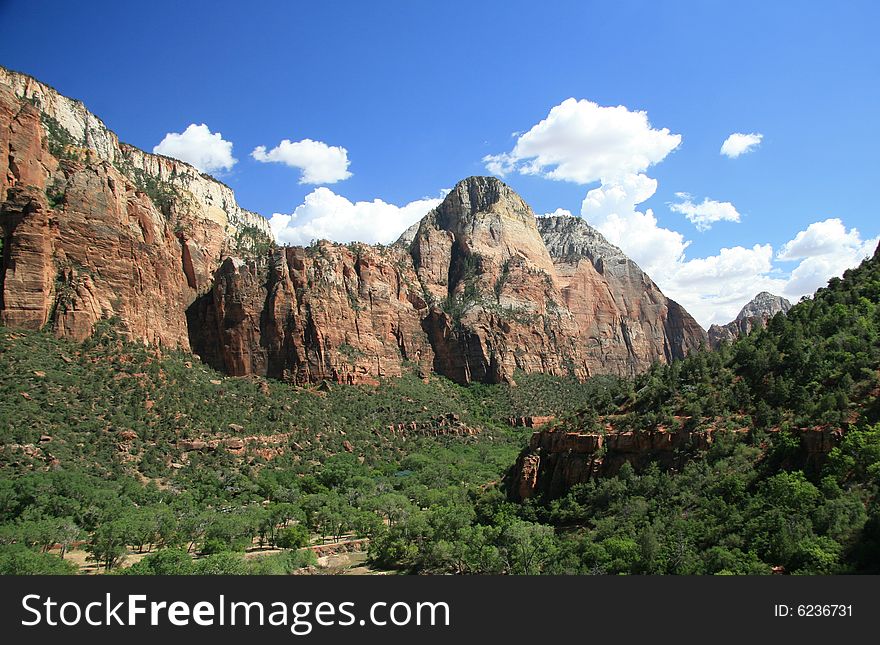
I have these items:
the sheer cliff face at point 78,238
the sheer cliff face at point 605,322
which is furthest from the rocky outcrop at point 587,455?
the sheer cliff face at point 605,322

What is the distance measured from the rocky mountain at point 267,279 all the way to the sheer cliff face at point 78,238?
222 millimetres

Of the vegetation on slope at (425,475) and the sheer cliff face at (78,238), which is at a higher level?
the sheer cliff face at (78,238)

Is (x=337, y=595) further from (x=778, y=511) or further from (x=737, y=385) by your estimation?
(x=737, y=385)

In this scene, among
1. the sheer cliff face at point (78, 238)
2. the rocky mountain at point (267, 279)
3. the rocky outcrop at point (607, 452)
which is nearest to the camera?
the rocky outcrop at point (607, 452)

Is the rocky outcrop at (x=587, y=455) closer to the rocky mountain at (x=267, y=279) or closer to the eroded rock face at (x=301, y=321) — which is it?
the rocky mountain at (x=267, y=279)

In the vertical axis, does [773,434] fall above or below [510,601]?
above

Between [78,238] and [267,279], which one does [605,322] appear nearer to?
[267,279]

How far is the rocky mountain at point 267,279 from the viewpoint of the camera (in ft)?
262

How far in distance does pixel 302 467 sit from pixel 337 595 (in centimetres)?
6946

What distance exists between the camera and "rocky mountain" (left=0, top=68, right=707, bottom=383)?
262 feet

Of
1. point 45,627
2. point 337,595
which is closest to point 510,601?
point 337,595

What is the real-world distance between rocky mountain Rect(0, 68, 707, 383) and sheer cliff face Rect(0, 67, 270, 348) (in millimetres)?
222

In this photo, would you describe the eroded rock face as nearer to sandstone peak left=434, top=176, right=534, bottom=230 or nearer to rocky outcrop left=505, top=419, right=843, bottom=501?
sandstone peak left=434, top=176, right=534, bottom=230

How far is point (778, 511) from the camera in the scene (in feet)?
102
